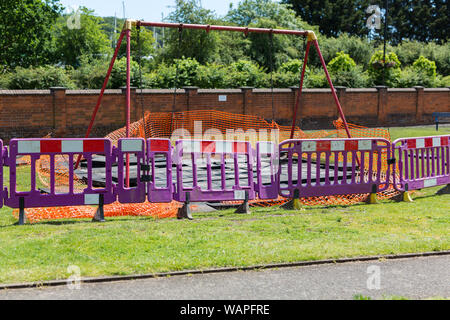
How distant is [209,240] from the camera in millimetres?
6969

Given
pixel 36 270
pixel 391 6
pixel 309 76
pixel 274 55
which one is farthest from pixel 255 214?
pixel 391 6

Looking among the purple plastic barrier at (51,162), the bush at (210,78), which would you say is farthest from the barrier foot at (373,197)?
the bush at (210,78)

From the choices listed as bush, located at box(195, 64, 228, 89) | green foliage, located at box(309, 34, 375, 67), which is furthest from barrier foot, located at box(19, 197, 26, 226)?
green foliage, located at box(309, 34, 375, 67)

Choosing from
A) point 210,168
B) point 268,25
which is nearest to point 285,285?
point 210,168

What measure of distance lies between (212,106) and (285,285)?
74.8 ft

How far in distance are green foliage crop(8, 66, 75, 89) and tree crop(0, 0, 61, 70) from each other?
1551cm

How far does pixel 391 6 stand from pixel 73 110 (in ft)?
183

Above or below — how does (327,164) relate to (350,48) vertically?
below

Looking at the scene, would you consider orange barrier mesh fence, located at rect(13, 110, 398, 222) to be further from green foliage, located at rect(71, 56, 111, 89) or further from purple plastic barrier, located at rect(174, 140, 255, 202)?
green foliage, located at rect(71, 56, 111, 89)

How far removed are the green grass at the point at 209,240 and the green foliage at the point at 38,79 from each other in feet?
65.1

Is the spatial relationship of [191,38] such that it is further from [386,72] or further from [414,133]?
[414,133]

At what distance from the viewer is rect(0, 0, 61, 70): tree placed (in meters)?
42.4

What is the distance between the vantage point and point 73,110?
81.2 feet
